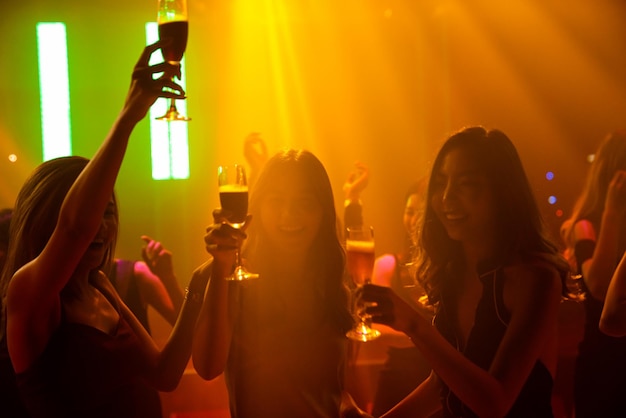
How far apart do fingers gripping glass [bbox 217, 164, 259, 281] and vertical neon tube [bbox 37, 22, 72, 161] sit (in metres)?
4.09

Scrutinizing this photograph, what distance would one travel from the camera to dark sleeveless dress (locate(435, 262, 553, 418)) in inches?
63.1

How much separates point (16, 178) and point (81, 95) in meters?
1.02

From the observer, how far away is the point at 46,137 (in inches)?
212

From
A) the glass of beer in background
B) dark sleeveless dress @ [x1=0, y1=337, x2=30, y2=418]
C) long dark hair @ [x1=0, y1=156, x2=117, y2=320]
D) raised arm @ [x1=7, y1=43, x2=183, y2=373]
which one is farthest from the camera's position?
dark sleeveless dress @ [x1=0, y1=337, x2=30, y2=418]

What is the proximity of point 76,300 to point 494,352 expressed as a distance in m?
1.22

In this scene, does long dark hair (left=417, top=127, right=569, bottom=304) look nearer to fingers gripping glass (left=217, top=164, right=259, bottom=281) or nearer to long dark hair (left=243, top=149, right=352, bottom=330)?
long dark hair (left=243, top=149, right=352, bottom=330)

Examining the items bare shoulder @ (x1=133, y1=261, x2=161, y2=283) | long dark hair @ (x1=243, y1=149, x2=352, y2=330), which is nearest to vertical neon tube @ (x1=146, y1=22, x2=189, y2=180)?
bare shoulder @ (x1=133, y1=261, x2=161, y2=283)

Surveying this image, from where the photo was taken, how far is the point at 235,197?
180 cm

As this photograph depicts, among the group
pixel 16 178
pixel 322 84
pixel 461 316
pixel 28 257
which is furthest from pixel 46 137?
pixel 461 316

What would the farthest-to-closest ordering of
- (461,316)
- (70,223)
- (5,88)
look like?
1. (5,88)
2. (461,316)
3. (70,223)

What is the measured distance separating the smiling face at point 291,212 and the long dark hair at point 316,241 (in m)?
0.02

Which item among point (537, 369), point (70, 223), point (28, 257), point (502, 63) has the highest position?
point (502, 63)

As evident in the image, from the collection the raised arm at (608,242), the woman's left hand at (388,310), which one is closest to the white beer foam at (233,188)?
the woman's left hand at (388,310)

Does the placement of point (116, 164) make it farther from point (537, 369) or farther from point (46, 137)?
point (46, 137)
